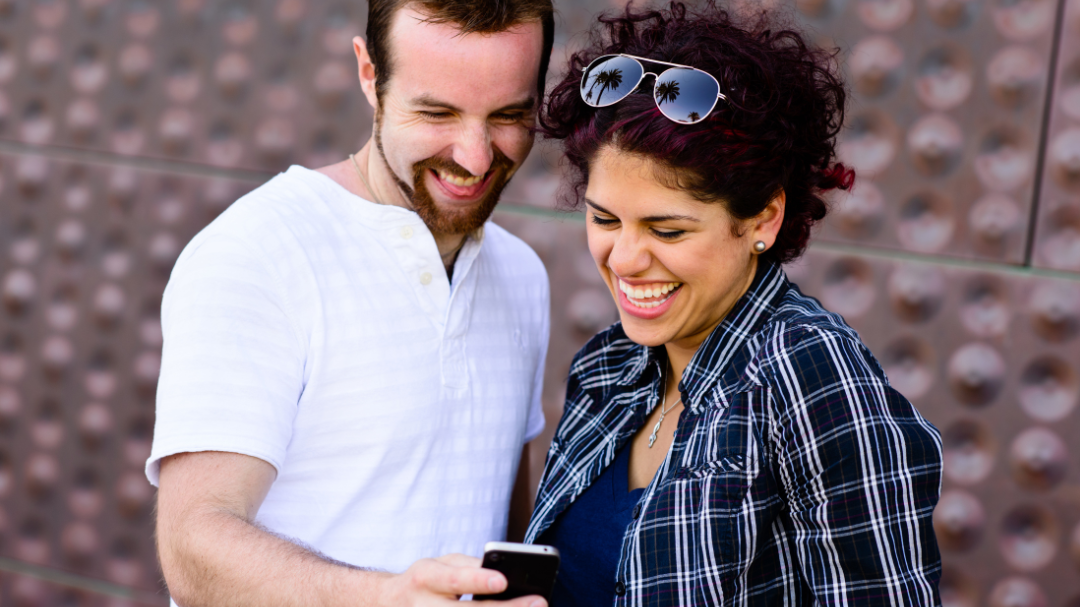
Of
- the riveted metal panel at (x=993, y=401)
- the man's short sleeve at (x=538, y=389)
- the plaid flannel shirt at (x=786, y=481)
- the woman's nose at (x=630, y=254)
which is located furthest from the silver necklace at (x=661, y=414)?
the riveted metal panel at (x=993, y=401)

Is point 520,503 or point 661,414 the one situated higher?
point 661,414

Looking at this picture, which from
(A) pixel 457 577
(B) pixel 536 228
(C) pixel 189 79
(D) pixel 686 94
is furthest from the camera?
(C) pixel 189 79

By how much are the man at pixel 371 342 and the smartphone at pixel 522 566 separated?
34 cm

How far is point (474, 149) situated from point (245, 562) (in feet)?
2.78

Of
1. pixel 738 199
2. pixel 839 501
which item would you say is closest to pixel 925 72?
pixel 738 199

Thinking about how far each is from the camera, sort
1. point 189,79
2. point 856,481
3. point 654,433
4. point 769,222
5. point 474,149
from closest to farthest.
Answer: point 856,481
point 769,222
point 654,433
point 474,149
point 189,79

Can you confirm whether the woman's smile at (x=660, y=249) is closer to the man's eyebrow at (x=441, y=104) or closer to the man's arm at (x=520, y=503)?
the man's eyebrow at (x=441, y=104)

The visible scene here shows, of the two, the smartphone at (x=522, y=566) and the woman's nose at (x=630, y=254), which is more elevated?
the woman's nose at (x=630, y=254)

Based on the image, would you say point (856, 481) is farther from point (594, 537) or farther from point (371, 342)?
point (371, 342)

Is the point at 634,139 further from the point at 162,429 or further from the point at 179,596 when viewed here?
the point at 179,596

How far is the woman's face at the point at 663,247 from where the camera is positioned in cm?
148

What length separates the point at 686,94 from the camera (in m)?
A: 1.45

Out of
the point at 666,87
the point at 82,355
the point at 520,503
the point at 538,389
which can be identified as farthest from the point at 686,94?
the point at 82,355

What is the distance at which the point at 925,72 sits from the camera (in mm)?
2314
